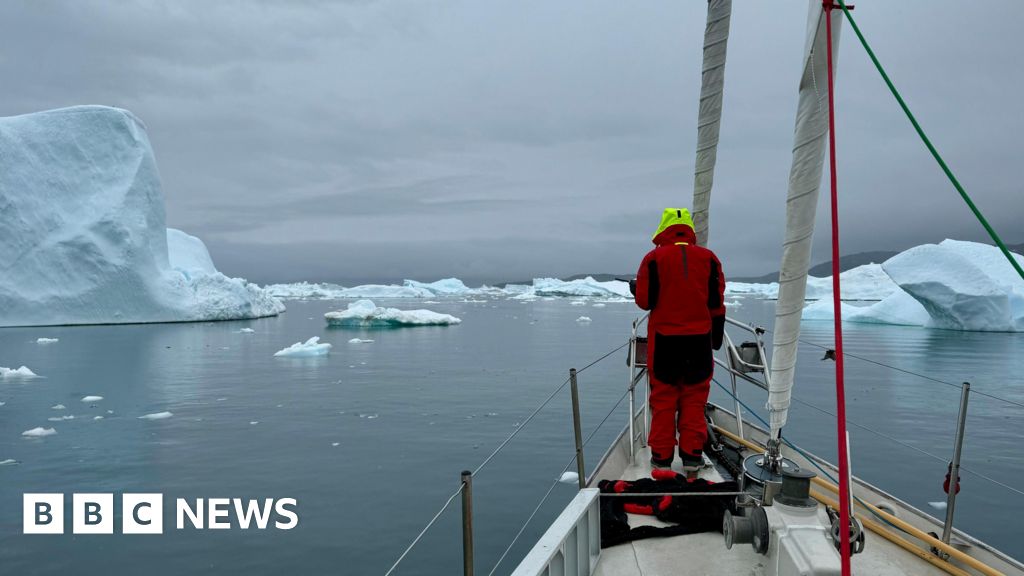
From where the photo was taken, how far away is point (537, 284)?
9769 cm

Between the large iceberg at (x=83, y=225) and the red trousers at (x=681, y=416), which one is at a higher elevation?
the large iceberg at (x=83, y=225)

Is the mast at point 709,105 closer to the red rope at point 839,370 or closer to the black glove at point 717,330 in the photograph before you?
the black glove at point 717,330

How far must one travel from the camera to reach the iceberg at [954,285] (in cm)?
2383

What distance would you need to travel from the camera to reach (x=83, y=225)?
28.5 m

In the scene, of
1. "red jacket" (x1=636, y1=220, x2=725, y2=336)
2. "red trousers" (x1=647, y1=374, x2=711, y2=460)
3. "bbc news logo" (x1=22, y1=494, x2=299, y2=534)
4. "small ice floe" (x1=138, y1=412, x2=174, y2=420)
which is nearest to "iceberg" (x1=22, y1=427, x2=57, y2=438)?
"small ice floe" (x1=138, y1=412, x2=174, y2=420)

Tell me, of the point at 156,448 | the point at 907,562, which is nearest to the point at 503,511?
the point at 907,562

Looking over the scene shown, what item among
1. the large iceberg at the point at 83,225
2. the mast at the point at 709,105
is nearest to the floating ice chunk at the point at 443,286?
the large iceberg at the point at 83,225

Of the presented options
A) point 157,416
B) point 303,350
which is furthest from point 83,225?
point 157,416

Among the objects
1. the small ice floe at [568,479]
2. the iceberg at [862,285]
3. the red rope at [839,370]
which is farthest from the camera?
the iceberg at [862,285]

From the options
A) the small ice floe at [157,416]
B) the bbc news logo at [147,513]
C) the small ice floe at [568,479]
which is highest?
the small ice floe at [568,479]

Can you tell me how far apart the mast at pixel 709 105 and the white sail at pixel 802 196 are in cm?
127

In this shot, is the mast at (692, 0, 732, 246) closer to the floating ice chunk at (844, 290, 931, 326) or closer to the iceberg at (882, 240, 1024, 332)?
the iceberg at (882, 240, 1024, 332)

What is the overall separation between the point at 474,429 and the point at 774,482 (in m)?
6.68

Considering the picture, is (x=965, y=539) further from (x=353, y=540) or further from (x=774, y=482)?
(x=353, y=540)
